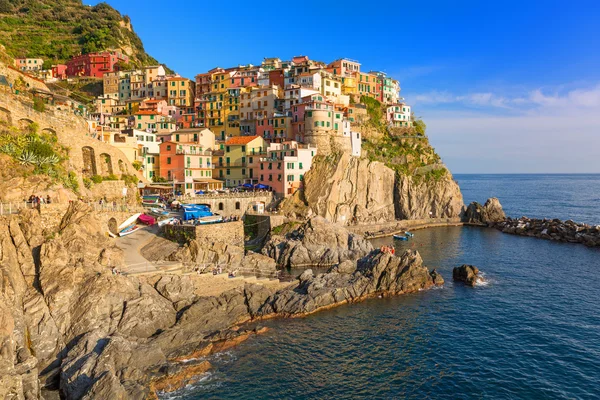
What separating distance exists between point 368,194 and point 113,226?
153 feet

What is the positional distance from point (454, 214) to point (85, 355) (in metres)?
76.5

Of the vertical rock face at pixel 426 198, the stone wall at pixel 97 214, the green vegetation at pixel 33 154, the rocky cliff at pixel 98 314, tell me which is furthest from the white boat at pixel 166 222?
the vertical rock face at pixel 426 198

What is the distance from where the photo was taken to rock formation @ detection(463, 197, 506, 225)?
278ft

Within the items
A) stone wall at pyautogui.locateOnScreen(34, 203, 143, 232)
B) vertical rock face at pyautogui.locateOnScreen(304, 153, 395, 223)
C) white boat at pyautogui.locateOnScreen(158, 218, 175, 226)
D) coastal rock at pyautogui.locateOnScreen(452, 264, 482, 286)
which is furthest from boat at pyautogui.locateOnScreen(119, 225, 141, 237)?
coastal rock at pyautogui.locateOnScreen(452, 264, 482, 286)

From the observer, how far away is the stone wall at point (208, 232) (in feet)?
148

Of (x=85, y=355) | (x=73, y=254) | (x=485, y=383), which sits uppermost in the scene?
(x=73, y=254)

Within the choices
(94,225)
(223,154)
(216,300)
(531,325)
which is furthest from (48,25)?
(531,325)

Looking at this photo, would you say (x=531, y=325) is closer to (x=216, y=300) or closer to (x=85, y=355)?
(x=216, y=300)

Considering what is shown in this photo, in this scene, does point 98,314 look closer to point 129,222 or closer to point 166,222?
point 129,222

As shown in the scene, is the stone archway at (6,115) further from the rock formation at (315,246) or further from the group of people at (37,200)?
the rock formation at (315,246)

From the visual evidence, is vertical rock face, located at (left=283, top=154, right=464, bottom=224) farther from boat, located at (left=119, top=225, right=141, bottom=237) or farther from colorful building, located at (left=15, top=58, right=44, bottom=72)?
colorful building, located at (left=15, top=58, right=44, bottom=72)

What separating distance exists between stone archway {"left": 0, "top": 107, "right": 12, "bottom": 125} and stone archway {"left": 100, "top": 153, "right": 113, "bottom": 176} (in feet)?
40.1

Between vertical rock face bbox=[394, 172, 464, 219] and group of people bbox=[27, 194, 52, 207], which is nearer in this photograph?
group of people bbox=[27, 194, 52, 207]

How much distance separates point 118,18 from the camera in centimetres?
13900
